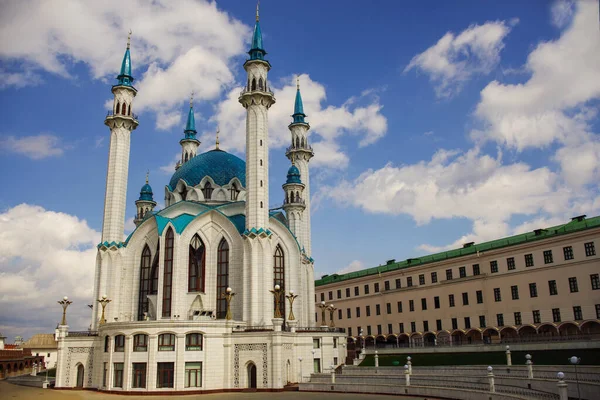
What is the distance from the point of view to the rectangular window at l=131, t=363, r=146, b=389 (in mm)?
37625

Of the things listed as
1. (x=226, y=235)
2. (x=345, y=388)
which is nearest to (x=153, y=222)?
(x=226, y=235)

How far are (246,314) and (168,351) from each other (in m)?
7.52

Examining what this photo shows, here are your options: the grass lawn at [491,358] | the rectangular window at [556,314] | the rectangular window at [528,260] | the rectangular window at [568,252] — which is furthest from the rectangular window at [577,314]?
the grass lawn at [491,358]

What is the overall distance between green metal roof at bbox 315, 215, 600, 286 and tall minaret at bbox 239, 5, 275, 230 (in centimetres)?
2212

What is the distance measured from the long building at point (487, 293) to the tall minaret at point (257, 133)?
36.8ft

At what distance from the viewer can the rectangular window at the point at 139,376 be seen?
3762 cm

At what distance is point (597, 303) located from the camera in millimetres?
42656

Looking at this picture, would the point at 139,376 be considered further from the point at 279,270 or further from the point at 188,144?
the point at 188,144

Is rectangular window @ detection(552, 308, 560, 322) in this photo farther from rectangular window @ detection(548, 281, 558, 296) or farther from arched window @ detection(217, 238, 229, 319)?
arched window @ detection(217, 238, 229, 319)

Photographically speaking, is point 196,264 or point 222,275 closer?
point 222,275

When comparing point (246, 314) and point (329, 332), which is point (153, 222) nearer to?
point (246, 314)

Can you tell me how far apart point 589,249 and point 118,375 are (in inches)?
1482

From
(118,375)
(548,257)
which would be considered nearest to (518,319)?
(548,257)

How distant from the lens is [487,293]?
51.6m
